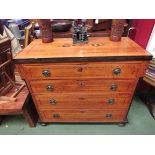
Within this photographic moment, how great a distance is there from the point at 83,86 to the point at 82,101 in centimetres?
21

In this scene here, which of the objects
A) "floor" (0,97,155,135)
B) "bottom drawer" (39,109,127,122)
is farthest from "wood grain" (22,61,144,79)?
"floor" (0,97,155,135)

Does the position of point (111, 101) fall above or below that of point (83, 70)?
below

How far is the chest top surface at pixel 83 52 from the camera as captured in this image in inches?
45.2

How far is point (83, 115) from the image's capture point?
161 centimetres

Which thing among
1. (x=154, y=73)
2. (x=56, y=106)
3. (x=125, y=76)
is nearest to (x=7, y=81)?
(x=56, y=106)

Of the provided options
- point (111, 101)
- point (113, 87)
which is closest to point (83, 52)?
point (113, 87)

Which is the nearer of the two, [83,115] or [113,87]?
[113,87]

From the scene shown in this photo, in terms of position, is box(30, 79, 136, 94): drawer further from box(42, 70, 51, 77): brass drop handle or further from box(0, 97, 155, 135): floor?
box(0, 97, 155, 135): floor

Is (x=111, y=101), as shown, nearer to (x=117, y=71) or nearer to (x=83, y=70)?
(x=117, y=71)

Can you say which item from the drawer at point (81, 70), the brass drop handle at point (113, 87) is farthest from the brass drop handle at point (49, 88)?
the brass drop handle at point (113, 87)
